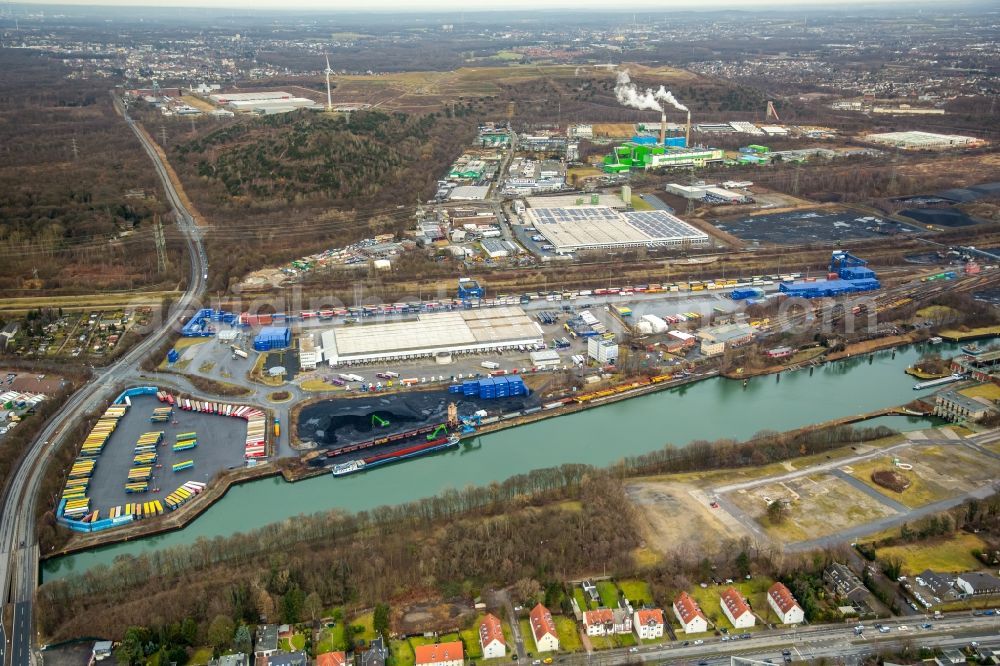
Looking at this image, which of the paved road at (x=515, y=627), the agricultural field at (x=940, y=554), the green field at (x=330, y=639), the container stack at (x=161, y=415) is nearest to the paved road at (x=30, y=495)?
the container stack at (x=161, y=415)

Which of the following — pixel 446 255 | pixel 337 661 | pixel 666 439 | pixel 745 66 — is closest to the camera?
pixel 337 661

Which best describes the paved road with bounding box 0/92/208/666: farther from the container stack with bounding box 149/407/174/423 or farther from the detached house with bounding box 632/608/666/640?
the detached house with bounding box 632/608/666/640

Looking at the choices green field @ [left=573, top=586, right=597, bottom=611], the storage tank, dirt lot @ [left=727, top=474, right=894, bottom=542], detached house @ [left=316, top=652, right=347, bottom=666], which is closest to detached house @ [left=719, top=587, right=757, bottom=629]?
green field @ [left=573, top=586, right=597, bottom=611]

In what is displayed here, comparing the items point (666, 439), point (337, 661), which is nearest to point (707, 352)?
point (666, 439)

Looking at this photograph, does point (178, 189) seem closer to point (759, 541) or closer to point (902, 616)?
point (759, 541)

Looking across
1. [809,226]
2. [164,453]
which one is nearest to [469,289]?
[164,453]

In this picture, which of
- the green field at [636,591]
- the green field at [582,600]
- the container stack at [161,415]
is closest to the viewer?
the green field at [582,600]

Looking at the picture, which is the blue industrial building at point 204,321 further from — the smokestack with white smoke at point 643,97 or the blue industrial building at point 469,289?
the smokestack with white smoke at point 643,97
